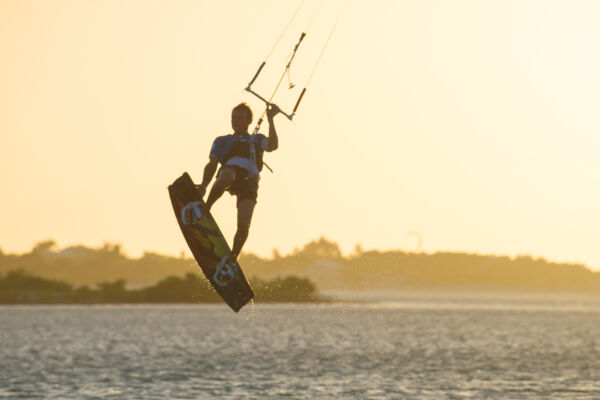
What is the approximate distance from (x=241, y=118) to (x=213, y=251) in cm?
311

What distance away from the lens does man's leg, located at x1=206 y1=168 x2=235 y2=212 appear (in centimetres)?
2022

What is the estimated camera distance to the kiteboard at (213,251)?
21.7 meters

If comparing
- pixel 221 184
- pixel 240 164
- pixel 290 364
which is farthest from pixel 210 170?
pixel 290 364

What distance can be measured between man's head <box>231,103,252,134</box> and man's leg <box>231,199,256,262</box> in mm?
1456

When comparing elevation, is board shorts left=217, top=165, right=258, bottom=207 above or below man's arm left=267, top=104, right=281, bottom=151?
below

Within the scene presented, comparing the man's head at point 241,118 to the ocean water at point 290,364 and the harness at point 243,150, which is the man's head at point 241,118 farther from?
the ocean water at point 290,364

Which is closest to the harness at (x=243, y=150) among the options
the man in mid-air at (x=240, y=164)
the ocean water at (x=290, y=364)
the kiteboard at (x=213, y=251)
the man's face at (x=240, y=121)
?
the man in mid-air at (x=240, y=164)

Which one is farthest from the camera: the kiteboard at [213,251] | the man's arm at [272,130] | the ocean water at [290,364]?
the ocean water at [290,364]

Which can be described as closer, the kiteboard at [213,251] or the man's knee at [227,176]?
the man's knee at [227,176]

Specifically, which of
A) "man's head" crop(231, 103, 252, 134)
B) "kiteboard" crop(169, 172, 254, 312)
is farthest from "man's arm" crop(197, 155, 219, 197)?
→ "kiteboard" crop(169, 172, 254, 312)

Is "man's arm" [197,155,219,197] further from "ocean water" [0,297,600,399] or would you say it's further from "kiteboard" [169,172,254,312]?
"ocean water" [0,297,600,399]

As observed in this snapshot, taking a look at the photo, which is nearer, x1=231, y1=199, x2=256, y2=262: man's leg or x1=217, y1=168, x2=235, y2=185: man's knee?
x1=217, y1=168, x2=235, y2=185: man's knee

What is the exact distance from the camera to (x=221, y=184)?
2030 cm

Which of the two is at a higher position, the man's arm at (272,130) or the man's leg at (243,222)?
the man's arm at (272,130)
